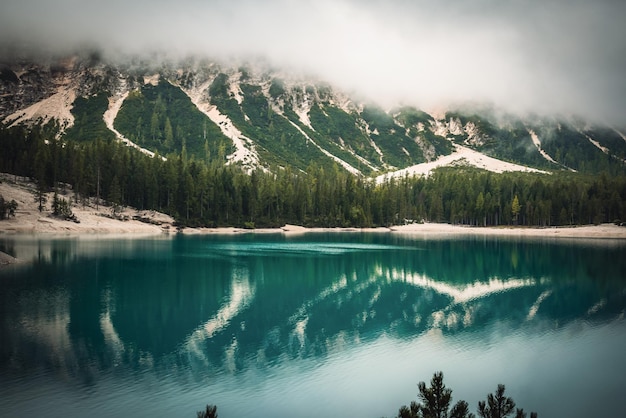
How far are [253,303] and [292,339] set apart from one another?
1115cm

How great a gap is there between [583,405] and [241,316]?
2368 cm

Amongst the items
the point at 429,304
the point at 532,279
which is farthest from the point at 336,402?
the point at 532,279

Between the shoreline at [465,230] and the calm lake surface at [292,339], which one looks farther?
the shoreline at [465,230]

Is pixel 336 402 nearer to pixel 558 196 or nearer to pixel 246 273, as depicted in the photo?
pixel 246 273

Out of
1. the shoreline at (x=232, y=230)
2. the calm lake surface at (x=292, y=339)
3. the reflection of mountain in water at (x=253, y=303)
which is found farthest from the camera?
the shoreline at (x=232, y=230)

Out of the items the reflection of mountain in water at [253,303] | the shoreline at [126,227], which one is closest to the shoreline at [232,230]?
the shoreline at [126,227]

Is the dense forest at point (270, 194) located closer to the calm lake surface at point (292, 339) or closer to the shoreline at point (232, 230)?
the shoreline at point (232, 230)

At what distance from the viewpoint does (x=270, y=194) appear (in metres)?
162

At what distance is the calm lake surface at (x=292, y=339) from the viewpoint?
2105 centimetres

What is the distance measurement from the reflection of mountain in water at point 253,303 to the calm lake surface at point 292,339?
0.19 metres

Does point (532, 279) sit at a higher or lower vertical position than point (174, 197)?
lower

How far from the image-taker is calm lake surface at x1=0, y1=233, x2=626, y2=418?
21047mm

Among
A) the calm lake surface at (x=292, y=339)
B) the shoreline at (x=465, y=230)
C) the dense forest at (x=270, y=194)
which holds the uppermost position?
the dense forest at (x=270, y=194)

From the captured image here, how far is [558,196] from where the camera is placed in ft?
528
